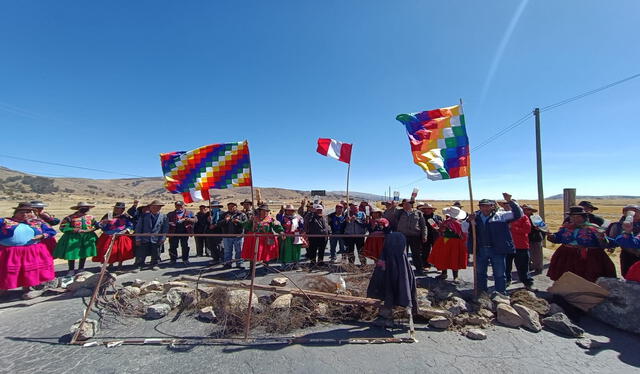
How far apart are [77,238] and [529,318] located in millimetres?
10536

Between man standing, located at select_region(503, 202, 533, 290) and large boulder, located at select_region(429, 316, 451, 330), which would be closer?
large boulder, located at select_region(429, 316, 451, 330)

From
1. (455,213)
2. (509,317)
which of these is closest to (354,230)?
(455,213)

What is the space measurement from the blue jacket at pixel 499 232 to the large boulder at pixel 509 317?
1305 mm

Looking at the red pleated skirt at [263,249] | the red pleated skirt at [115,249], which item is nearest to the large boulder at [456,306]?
the red pleated skirt at [263,249]

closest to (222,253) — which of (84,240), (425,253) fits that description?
(84,240)

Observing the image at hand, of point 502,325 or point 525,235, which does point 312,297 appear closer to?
point 502,325

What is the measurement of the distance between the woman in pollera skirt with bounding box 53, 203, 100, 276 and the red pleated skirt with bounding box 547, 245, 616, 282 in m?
11.8

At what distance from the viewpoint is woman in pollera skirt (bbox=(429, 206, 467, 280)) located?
22.1 ft

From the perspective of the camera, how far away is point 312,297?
504 cm

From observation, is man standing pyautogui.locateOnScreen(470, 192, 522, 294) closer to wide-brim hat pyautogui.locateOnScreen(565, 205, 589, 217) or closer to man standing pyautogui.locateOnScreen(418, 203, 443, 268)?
wide-brim hat pyautogui.locateOnScreen(565, 205, 589, 217)

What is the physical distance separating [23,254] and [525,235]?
11.3 meters

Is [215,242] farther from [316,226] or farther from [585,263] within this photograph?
[585,263]

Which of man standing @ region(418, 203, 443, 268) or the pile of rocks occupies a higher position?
man standing @ region(418, 203, 443, 268)

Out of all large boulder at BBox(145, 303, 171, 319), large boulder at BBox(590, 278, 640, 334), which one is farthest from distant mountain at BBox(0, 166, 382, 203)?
large boulder at BBox(590, 278, 640, 334)
